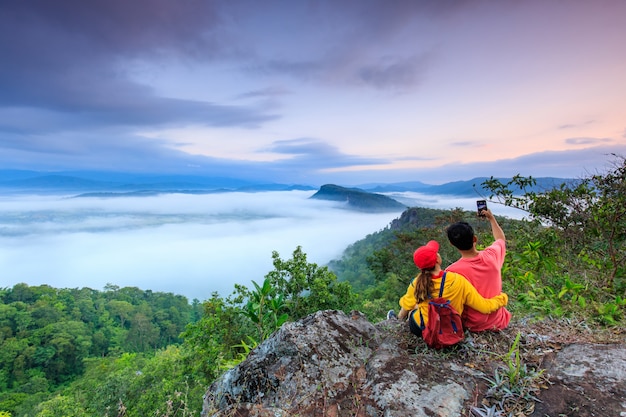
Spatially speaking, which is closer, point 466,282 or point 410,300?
point 466,282

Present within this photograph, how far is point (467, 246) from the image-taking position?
9.67 ft

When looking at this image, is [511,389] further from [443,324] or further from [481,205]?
[481,205]

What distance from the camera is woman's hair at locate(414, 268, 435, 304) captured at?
2854 millimetres

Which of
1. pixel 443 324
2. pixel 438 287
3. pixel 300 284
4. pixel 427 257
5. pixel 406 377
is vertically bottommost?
pixel 300 284

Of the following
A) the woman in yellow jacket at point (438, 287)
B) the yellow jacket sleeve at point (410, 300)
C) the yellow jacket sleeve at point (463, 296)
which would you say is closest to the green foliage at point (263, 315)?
the yellow jacket sleeve at point (410, 300)

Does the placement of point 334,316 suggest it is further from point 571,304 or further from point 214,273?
point 214,273

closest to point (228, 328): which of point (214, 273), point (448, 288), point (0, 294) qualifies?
point (448, 288)

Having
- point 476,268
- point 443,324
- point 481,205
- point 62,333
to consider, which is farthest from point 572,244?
point 62,333

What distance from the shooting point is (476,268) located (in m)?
2.95

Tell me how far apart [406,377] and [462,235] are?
144 cm

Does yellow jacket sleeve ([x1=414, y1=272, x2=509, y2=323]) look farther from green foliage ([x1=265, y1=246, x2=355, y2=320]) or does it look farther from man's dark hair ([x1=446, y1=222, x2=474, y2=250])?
green foliage ([x1=265, y1=246, x2=355, y2=320])

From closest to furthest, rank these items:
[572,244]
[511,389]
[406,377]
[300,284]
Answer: [511,389] < [406,377] < [572,244] < [300,284]

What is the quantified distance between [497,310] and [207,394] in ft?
11.3

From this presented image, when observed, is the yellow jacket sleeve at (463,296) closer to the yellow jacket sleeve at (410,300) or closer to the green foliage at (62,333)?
the yellow jacket sleeve at (410,300)
